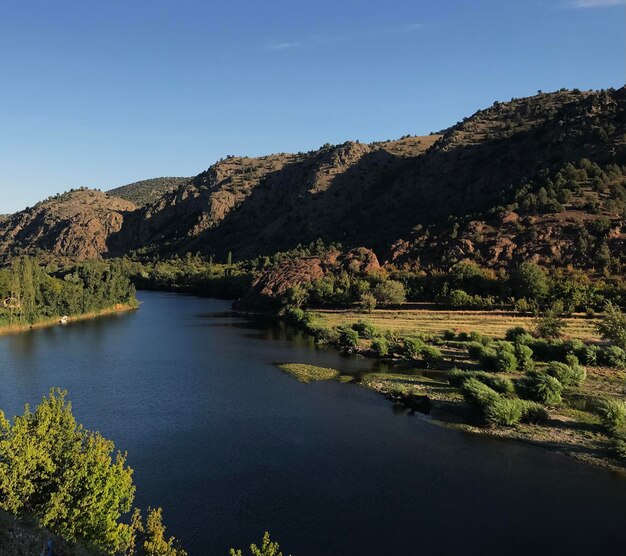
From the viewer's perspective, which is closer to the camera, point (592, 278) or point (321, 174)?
point (592, 278)

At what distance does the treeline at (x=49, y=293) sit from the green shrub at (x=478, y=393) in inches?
2818

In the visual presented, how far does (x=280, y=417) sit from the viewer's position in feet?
120

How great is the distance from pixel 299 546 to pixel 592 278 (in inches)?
2806

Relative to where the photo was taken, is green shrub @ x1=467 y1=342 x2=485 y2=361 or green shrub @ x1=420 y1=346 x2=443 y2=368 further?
green shrub @ x1=420 y1=346 x2=443 y2=368

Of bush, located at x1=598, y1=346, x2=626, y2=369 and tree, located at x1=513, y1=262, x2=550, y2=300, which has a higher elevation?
tree, located at x1=513, y1=262, x2=550, y2=300

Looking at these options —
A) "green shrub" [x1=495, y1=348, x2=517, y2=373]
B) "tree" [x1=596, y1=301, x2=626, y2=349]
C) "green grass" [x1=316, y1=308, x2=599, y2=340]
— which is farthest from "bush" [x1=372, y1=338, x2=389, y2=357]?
"tree" [x1=596, y1=301, x2=626, y2=349]

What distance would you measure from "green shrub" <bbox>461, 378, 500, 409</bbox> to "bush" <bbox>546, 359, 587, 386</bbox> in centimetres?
741

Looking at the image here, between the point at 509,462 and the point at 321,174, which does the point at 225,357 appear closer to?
the point at 509,462

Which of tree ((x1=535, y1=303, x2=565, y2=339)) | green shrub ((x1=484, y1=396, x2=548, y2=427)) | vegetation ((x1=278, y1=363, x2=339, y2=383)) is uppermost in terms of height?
tree ((x1=535, y1=303, x2=565, y2=339))

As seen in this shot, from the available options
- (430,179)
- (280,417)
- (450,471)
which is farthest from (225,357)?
(430,179)

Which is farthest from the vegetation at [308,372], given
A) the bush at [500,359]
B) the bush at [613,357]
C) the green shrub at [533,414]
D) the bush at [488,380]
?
the bush at [613,357]

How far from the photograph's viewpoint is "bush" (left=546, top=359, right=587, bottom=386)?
1588 inches

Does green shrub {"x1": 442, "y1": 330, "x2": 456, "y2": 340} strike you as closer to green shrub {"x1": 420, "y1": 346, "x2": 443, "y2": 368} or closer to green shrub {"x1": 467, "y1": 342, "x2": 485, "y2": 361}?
green shrub {"x1": 420, "y1": 346, "x2": 443, "y2": 368}

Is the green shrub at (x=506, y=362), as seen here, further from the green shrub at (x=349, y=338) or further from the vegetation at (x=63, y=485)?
the vegetation at (x=63, y=485)
